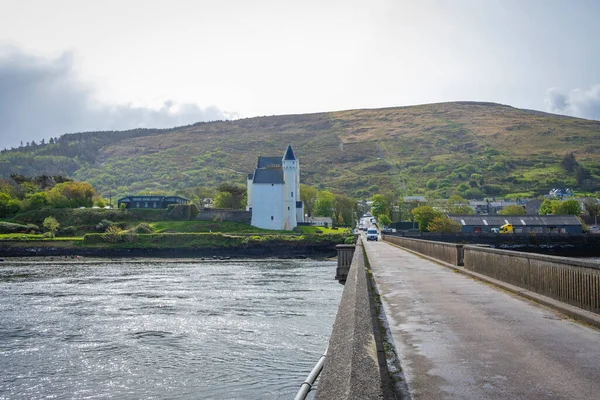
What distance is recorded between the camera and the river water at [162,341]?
1462 centimetres

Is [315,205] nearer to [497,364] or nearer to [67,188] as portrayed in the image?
[67,188]

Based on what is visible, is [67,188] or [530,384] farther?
[67,188]

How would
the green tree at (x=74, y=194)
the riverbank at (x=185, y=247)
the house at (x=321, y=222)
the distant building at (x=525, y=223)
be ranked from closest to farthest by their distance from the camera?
the riverbank at (x=185, y=247) < the distant building at (x=525, y=223) < the green tree at (x=74, y=194) < the house at (x=321, y=222)

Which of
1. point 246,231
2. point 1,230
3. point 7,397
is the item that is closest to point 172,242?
point 246,231

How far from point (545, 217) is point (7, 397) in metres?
112

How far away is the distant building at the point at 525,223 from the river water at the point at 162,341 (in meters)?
78.9

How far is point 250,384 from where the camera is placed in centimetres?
1437

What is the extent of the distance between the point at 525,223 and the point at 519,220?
4.40ft

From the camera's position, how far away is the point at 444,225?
346ft

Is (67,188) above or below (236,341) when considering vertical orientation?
above

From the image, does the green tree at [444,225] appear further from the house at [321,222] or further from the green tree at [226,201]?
the green tree at [226,201]

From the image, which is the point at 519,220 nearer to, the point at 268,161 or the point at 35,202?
the point at 268,161

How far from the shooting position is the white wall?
11553 cm

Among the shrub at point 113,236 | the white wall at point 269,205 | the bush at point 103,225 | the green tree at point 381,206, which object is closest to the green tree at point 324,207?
the green tree at point 381,206
